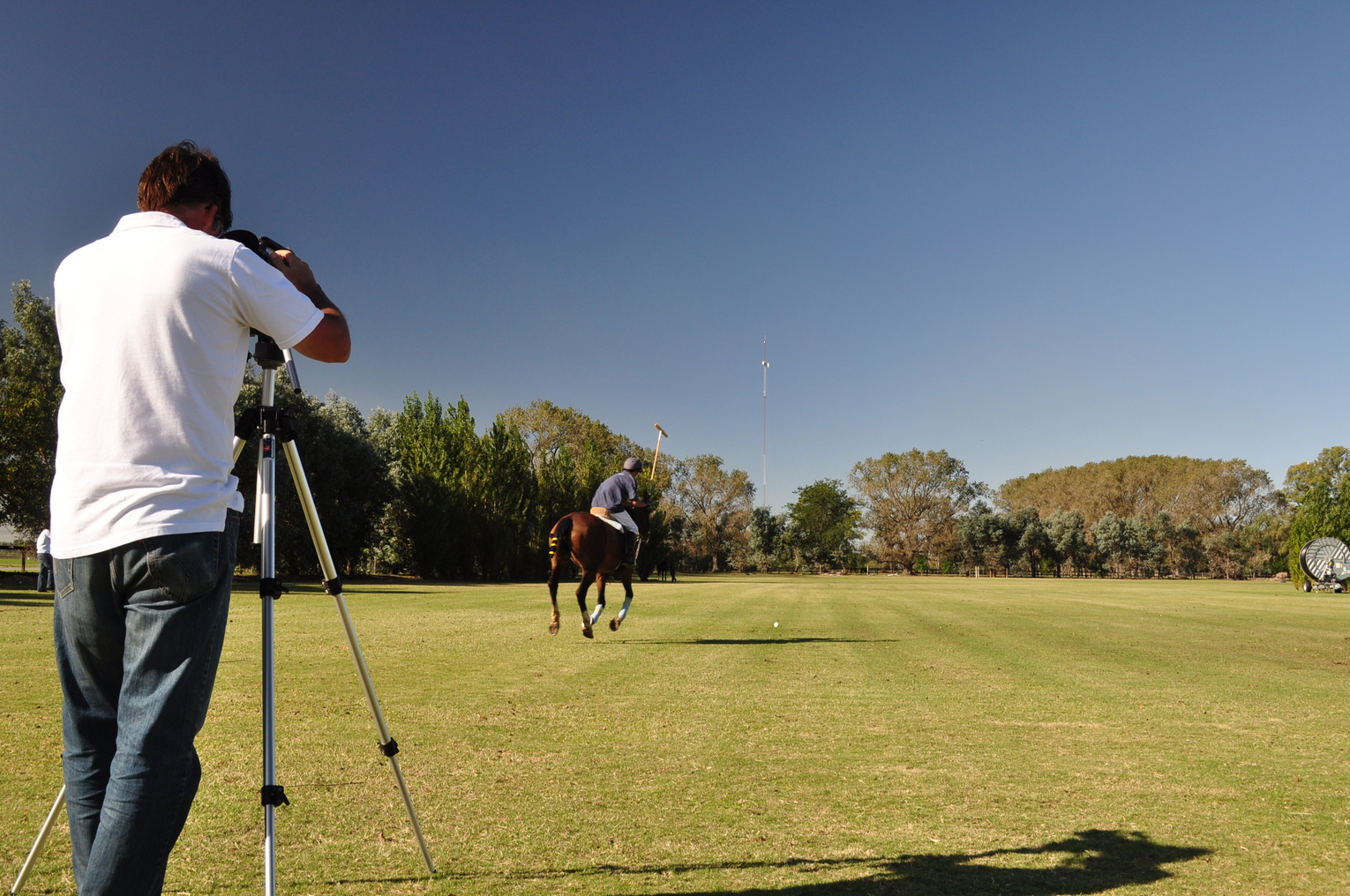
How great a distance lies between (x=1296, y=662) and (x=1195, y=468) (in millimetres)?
124425

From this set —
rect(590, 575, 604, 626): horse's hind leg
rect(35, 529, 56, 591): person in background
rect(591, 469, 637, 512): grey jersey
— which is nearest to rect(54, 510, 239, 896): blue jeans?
rect(590, 575, 604, 626): horse's hind leg

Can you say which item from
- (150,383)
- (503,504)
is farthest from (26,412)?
(150,383)

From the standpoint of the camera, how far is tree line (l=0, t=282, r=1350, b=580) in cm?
4430

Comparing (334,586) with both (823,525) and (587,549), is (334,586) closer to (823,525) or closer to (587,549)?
(587,549)

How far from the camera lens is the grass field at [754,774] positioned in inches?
159

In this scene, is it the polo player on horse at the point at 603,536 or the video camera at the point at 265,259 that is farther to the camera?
the polo player on horse at the point at 603,536

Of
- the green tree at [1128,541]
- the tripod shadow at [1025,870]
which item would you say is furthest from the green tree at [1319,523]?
the tripod shadow at [1025,870]

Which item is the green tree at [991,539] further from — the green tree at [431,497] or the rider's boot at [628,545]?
the rider's boot at [628,545]

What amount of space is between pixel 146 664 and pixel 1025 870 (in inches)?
153

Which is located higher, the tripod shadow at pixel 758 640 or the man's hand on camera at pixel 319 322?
the man's hand on camera at pixel 319 322

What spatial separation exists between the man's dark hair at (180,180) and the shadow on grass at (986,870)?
2985 millimetres

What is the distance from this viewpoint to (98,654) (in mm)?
2549

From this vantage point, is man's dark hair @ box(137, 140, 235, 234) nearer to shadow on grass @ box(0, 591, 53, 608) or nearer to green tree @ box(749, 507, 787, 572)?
shadow on grass @ box(0, 591, 53, 608)

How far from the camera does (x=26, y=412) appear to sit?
37.7m
